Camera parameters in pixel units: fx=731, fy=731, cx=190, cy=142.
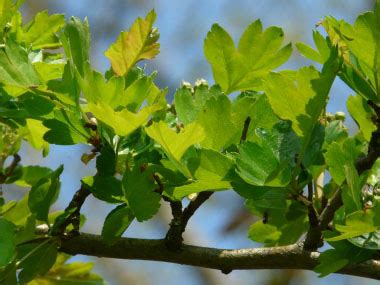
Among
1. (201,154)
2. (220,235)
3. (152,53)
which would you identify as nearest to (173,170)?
(201,154)

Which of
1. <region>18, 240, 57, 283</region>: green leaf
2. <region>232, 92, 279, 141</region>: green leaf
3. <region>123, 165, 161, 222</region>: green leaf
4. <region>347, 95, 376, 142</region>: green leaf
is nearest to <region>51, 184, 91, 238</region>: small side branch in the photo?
<region>18, 240, 57, 283</region>: green leaf

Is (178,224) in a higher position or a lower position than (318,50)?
lower

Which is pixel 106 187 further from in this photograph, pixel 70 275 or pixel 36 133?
pixel 70 275

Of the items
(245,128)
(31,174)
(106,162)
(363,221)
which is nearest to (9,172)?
(31,174)

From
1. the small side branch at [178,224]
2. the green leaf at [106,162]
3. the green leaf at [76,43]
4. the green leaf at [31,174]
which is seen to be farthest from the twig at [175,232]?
the green leaf at [31,174]

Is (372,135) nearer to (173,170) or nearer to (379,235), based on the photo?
(379,235)

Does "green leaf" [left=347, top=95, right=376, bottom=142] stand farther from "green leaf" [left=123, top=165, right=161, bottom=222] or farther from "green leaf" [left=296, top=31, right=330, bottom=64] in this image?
"green leaf" [left=123, top=165, right=161, bottom=222]
